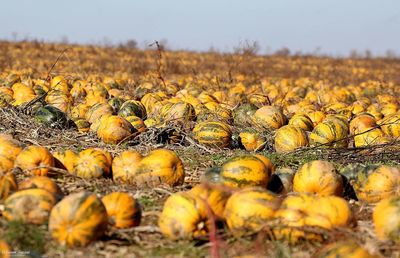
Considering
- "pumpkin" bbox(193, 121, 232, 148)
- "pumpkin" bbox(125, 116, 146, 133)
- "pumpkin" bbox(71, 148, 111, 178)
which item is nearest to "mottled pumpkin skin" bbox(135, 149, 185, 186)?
"pumpkin" bbox(71, 148, 111, 178)

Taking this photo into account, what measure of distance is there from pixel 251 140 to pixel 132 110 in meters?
1.81

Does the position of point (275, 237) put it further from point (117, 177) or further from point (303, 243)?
point (117, 177)

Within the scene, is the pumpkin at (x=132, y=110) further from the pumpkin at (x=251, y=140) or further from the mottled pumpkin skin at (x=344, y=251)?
the mottled pumpkin skin at (x=344, y=251)

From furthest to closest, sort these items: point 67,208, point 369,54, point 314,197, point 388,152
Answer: point 369,54 → point 388,152 → point 314,197 → point 67,208

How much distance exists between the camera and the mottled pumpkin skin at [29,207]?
3.48 meters

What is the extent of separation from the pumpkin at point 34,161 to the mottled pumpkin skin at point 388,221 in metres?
2.52

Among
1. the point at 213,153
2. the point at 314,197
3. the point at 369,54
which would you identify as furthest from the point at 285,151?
the point at 369,54

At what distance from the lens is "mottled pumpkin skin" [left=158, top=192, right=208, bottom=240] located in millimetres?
3367

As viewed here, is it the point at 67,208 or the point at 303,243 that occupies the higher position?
the point at 67,208

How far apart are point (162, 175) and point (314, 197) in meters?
1.35

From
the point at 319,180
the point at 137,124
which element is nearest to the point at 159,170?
the point at 319,180

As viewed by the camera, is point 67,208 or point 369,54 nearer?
point 67,208

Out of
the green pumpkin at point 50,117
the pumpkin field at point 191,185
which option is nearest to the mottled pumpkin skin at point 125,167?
the pumpkin field at point 191,185

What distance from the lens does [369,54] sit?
42781mm
